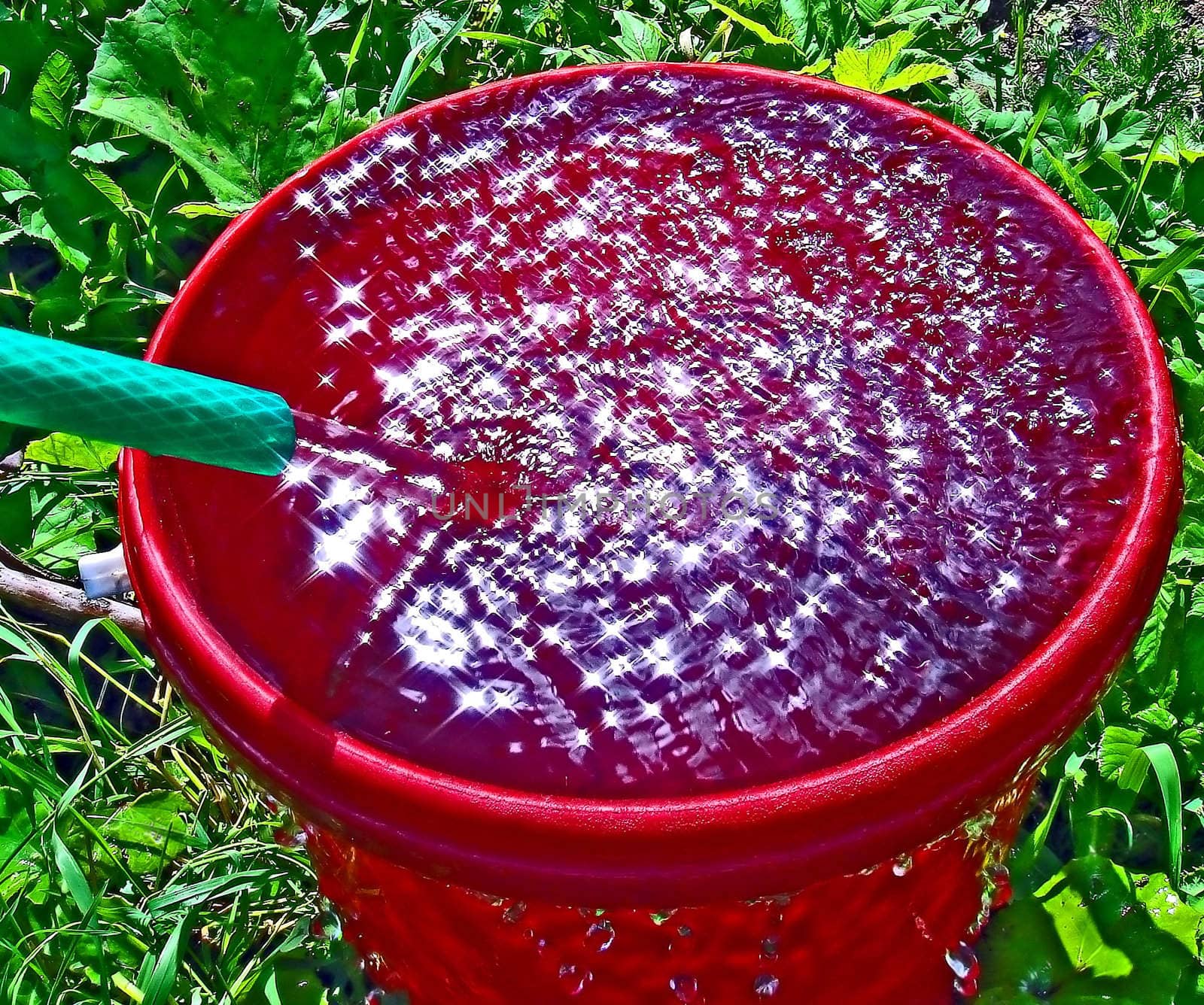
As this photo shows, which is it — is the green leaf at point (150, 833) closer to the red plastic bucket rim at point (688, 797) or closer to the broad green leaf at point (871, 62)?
the red plastic bucket rim at point (688, 797)

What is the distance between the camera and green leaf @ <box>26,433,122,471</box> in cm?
153

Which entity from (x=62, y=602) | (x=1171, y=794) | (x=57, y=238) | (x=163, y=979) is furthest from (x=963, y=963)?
(x=57, y=238)

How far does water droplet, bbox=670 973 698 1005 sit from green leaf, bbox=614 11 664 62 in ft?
4.82

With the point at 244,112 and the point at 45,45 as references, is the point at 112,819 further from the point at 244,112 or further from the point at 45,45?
the point at 45,45

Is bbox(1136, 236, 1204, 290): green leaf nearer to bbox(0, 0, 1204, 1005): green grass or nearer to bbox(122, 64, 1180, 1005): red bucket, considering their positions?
bbox(0, 0, 1204, 1005): green grass

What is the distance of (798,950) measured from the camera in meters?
0.99

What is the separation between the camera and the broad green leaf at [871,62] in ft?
5.73

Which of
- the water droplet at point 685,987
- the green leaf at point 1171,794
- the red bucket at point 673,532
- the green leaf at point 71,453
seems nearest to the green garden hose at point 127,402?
the red bucket at point 673,532

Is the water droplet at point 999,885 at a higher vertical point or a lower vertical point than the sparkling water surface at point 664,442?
lower

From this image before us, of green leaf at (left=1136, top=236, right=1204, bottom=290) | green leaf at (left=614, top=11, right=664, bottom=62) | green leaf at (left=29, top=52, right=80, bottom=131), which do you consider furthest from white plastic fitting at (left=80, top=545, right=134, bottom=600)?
green leaf at (left=1136, top=236, right=1204, bottom=290)

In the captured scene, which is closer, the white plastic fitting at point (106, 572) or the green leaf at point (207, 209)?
the white plastic fitting at point (106, 572)

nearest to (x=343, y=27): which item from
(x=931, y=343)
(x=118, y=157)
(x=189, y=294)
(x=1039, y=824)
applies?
(x=118, y=157)

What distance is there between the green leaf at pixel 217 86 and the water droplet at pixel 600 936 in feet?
3.87

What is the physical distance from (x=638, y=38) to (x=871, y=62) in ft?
1.31
